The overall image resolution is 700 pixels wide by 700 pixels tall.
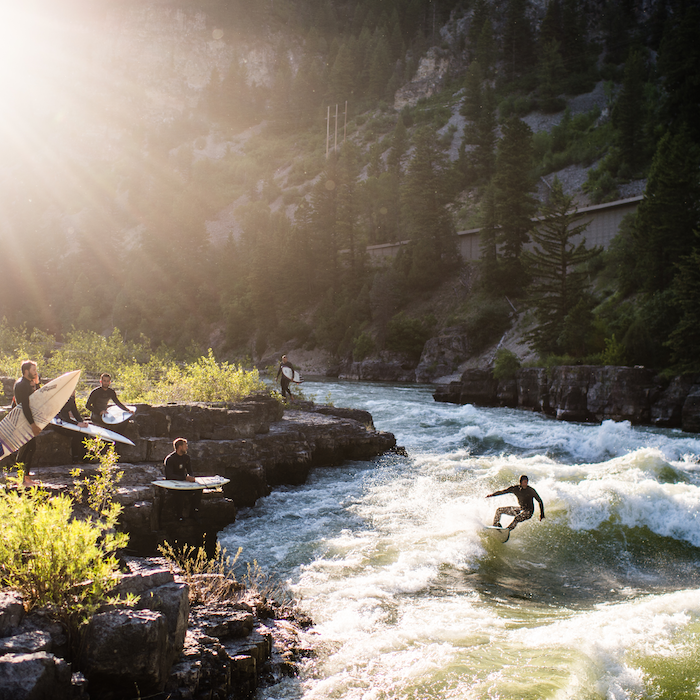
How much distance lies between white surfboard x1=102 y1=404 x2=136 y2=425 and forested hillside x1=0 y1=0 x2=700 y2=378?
2400cm

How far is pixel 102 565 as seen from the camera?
5.03m

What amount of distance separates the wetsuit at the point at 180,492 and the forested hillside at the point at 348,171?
23881mm

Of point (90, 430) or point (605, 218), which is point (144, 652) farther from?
point (605, 218)

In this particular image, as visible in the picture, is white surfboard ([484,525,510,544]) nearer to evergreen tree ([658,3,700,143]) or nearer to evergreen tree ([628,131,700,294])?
evergreen tree ([628,131,700,294])

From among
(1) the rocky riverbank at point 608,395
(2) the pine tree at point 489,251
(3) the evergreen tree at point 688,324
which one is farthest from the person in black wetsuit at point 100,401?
(2) the pine tree at point 489,251

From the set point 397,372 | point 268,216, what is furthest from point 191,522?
point 268,216

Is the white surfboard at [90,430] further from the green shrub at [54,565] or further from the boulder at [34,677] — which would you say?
the boulder at [34,677]

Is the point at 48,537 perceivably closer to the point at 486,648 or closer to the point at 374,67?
the point at 486,648

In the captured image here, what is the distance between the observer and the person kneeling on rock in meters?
9.79

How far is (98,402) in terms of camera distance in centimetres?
1192

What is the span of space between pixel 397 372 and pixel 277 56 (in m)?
128

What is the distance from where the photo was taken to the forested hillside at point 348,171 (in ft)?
131

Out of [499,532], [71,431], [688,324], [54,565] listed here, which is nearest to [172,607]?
[54,565]

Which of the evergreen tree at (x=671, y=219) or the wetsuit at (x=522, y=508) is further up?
the evergreen tree at (x=671, y=219)
